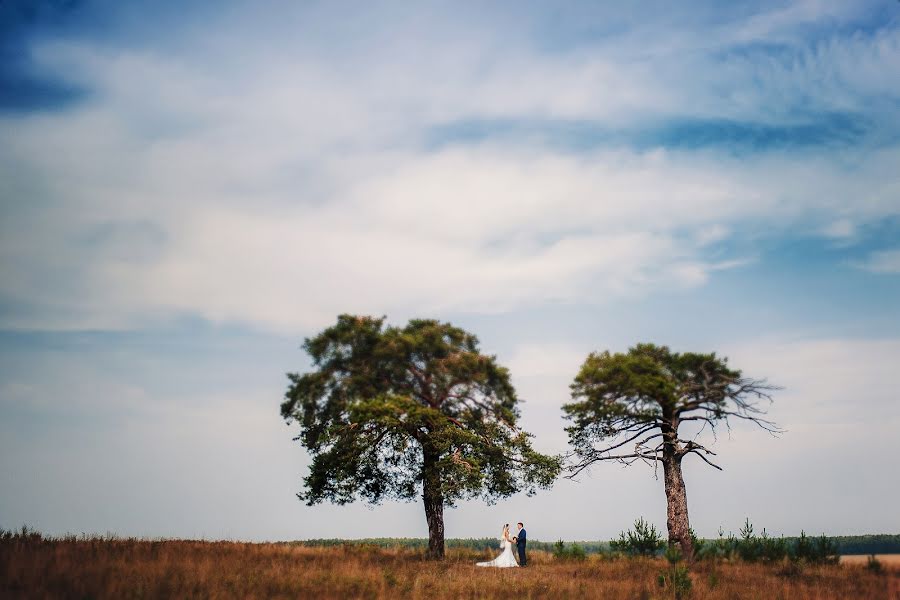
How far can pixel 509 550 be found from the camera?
25938 mm

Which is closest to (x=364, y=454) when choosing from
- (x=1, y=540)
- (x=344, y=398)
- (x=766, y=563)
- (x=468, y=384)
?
(x=344, y=398)

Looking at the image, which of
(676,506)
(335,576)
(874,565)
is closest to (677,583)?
(676,506)

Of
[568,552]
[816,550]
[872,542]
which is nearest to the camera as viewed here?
[816,550]

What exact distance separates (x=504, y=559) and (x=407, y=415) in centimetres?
758

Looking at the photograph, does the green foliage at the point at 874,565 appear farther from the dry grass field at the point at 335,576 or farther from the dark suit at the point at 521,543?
the dark suit at the point at 521,543

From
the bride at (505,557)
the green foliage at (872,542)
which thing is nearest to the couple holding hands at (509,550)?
the bride at (505,557)

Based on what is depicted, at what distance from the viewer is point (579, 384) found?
28.1 meters

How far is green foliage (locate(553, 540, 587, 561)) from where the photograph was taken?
27500mm

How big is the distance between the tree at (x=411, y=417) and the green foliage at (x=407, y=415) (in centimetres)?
5

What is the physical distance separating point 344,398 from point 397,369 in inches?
110

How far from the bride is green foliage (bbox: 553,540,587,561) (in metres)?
3.26

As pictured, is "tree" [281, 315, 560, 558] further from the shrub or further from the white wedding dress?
the shrub

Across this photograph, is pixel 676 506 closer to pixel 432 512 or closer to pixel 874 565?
pixel 874 565

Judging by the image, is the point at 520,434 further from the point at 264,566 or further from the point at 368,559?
the point at 264,566
